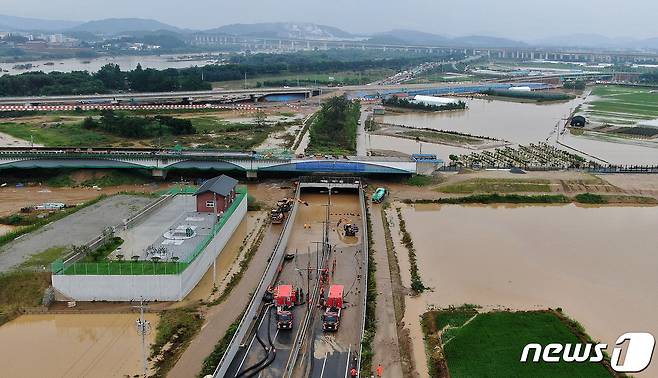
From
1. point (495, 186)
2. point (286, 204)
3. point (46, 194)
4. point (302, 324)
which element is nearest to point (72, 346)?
point (302, 324)

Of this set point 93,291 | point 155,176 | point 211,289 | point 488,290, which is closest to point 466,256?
point 488,290

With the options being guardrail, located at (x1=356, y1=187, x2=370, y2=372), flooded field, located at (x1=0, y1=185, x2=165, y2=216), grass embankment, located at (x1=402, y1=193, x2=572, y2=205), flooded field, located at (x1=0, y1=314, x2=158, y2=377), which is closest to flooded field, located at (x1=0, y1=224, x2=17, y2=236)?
flooded field, located at (x1=0, y1=185, x2=165, y2=216)

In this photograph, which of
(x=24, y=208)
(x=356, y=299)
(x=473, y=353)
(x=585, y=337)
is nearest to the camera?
(x=473, y=353)

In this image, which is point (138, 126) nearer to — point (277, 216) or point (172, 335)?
point (277, 216)

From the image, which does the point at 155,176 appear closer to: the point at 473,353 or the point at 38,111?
the point at 473,353

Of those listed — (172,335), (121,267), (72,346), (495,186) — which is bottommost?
(72,346)

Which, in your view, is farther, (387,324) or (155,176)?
(155,176)
